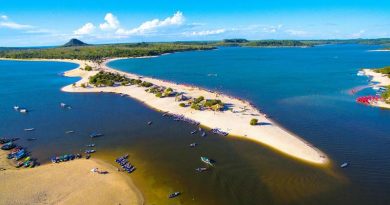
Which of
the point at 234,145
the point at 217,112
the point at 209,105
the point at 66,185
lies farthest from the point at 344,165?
the point at 66,185

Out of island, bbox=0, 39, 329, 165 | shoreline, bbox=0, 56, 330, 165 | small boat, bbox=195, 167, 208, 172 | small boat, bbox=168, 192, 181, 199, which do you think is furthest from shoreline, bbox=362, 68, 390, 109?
small boat, bbox=168, 192, 181, 199

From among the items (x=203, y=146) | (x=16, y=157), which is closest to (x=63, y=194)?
(x=16, y=157)

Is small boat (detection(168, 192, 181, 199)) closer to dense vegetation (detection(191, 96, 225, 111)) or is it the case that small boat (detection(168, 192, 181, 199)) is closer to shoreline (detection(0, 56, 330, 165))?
shoreline (detection(0, 56, 330, 165))

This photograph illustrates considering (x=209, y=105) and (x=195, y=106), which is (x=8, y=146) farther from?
(x=209, y=105)

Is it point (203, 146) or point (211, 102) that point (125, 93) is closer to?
point (211, 102)

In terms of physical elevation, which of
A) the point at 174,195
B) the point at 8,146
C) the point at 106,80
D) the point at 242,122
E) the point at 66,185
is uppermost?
the point at 106,80

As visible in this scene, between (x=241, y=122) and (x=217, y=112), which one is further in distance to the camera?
(x=217, y=112)

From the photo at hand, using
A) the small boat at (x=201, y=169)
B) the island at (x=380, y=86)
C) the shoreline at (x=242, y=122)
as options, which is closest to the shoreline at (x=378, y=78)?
the island at (x=380, y=86)

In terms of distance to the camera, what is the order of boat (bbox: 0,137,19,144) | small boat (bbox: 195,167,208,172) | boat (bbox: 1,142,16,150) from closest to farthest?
small boat (bbox: 195,167,208,172), boat (bbox: 1,142,16,150), boat (bbox: 0,137,19,144)
